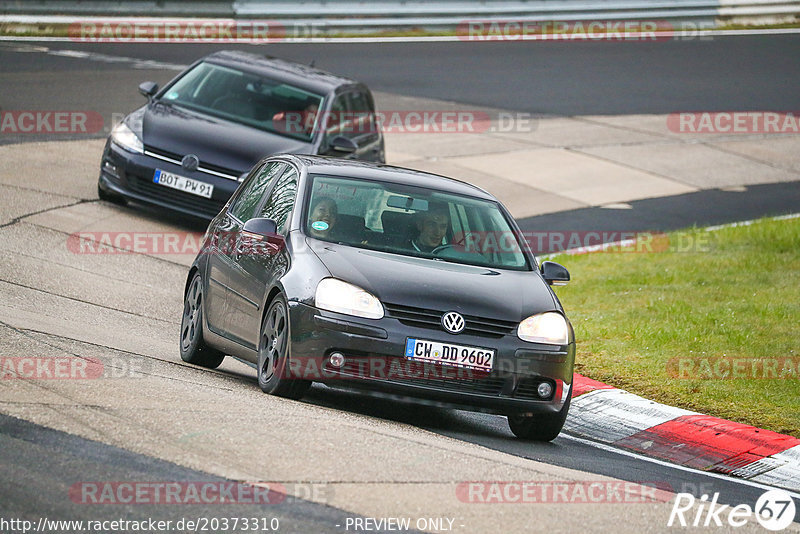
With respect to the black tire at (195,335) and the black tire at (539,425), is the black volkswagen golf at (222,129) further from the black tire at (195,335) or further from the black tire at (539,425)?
the black tire at (539,425)

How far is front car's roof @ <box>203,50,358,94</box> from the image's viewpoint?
16078 millimetres

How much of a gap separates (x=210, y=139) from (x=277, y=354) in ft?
23.5

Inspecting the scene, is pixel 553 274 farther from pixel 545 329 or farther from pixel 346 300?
pixel 346 300

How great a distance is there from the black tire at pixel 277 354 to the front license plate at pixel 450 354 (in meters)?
0.68

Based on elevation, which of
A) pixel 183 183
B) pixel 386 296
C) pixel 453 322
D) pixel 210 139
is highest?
pixel 386 296

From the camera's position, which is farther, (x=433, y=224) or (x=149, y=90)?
(x=149, y=90)

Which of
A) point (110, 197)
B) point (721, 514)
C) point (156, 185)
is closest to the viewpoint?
point (721, 514)

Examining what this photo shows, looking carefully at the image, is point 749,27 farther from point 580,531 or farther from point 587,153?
point 580,531

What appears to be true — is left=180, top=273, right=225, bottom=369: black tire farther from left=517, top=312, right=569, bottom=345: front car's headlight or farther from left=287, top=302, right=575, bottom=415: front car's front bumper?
left=517, top=312, right=569, bottom=345: front car's headlight

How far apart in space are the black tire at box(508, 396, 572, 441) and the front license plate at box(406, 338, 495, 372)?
0.67 m

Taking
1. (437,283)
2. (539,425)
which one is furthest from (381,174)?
(539,425)

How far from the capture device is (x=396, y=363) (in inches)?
306

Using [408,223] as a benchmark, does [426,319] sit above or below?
below

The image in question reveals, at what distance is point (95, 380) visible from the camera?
7598mm
